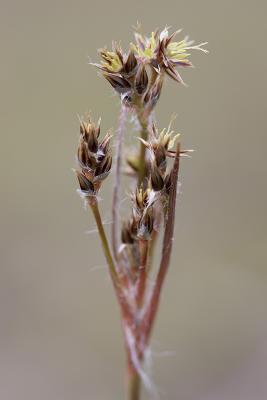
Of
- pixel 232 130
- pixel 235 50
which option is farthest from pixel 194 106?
pixel 235 50

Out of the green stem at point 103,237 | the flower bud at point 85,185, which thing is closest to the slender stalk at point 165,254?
the green stem at point 103,237

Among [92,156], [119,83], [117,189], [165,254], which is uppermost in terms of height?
[119,83]

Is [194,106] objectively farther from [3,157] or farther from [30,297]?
[30,297]

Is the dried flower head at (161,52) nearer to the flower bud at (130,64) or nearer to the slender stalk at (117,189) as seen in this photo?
the flower bud at (130,64)

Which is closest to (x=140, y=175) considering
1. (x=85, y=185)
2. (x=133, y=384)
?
(x=85, y=185)

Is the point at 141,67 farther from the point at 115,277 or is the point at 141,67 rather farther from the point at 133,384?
the point at 133,384

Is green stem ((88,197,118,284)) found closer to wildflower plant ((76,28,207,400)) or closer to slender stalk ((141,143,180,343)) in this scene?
wildflower plant ((76,28,207,400))
